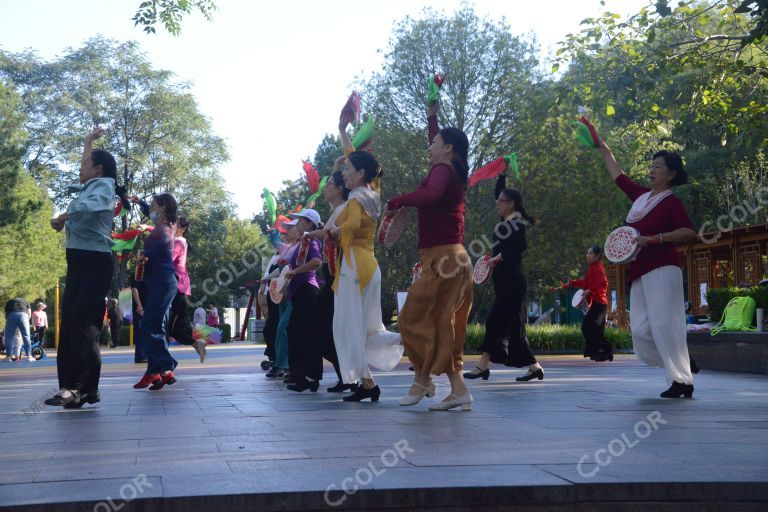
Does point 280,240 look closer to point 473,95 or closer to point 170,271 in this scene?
point 170,271

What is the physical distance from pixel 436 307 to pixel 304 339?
109 inches

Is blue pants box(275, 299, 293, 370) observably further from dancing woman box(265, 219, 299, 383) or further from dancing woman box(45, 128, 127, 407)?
dancing woman box(45, 128, 127, 407)

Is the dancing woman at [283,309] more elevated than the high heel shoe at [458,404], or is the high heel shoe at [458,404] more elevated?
the dancing woman at [283,309]

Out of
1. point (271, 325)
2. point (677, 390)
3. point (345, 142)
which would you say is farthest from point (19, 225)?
point (677, 390)

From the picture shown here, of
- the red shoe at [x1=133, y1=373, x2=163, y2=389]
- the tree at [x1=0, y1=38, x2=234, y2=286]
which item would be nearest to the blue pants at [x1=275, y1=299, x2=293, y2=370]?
the red shoe at [x1=133, y1=373, x2=163, y2=389]

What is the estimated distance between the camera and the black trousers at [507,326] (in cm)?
1115

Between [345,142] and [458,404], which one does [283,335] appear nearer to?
[345,142]

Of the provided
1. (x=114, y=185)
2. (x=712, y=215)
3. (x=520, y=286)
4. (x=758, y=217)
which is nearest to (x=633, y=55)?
(x=520, y=286)

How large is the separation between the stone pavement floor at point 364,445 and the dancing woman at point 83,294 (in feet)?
0.80

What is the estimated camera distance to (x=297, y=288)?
1046 cm

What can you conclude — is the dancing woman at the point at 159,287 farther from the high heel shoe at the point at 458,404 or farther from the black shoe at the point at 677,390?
the black shoe at the point at 677,390

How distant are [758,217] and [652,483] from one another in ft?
103

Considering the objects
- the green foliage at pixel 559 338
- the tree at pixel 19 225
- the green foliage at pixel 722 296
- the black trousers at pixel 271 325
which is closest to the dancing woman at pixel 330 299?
the black trousers at pixel 271 325

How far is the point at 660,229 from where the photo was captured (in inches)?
357
